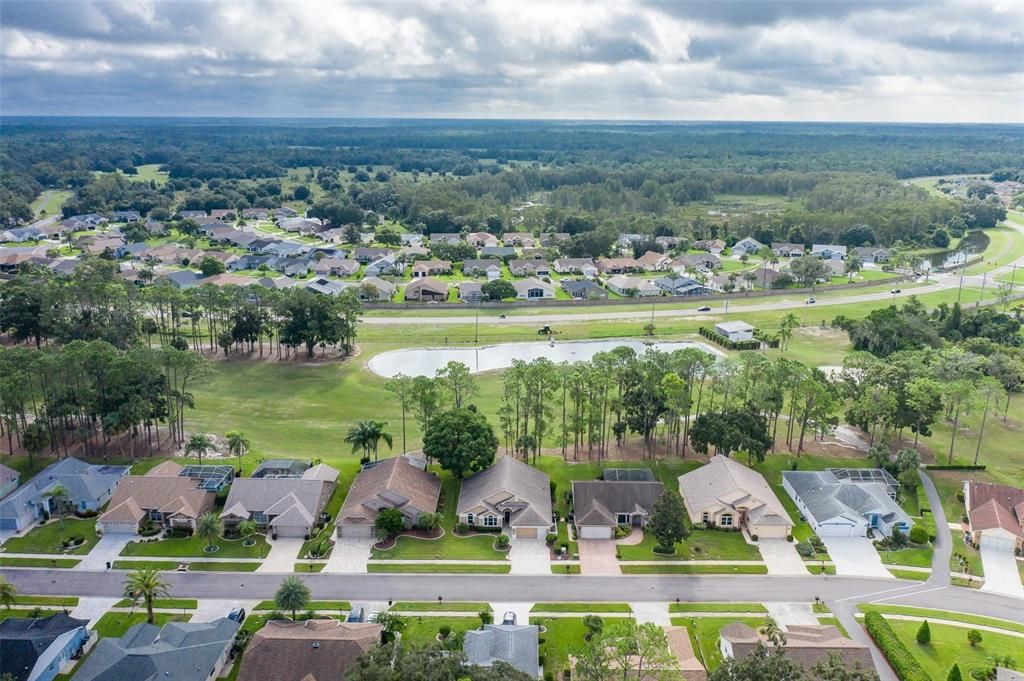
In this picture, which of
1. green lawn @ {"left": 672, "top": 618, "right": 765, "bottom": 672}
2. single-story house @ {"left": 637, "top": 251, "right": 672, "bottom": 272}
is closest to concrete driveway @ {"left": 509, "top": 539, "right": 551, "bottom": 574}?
green lawn @ {"left": 672, "top": 618, "right": 765, "bottom": 672}

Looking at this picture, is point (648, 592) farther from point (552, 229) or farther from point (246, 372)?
point (552, 229)

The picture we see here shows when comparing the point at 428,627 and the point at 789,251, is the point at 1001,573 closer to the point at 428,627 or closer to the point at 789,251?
the point at 428,627

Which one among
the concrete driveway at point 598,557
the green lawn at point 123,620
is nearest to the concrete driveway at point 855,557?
the concrete driveway at point 598,557

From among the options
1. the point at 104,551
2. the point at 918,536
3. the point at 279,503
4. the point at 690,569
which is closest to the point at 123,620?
the point at 104,551

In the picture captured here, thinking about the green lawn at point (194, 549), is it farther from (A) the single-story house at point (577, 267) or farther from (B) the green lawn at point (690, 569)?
(A) the single-story house at point (577, 267)

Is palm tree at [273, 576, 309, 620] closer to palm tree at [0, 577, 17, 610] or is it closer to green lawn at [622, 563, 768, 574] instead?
palm tree at [0, 577, 17, 610]

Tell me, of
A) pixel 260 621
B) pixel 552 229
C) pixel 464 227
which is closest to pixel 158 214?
pixel 464 227
